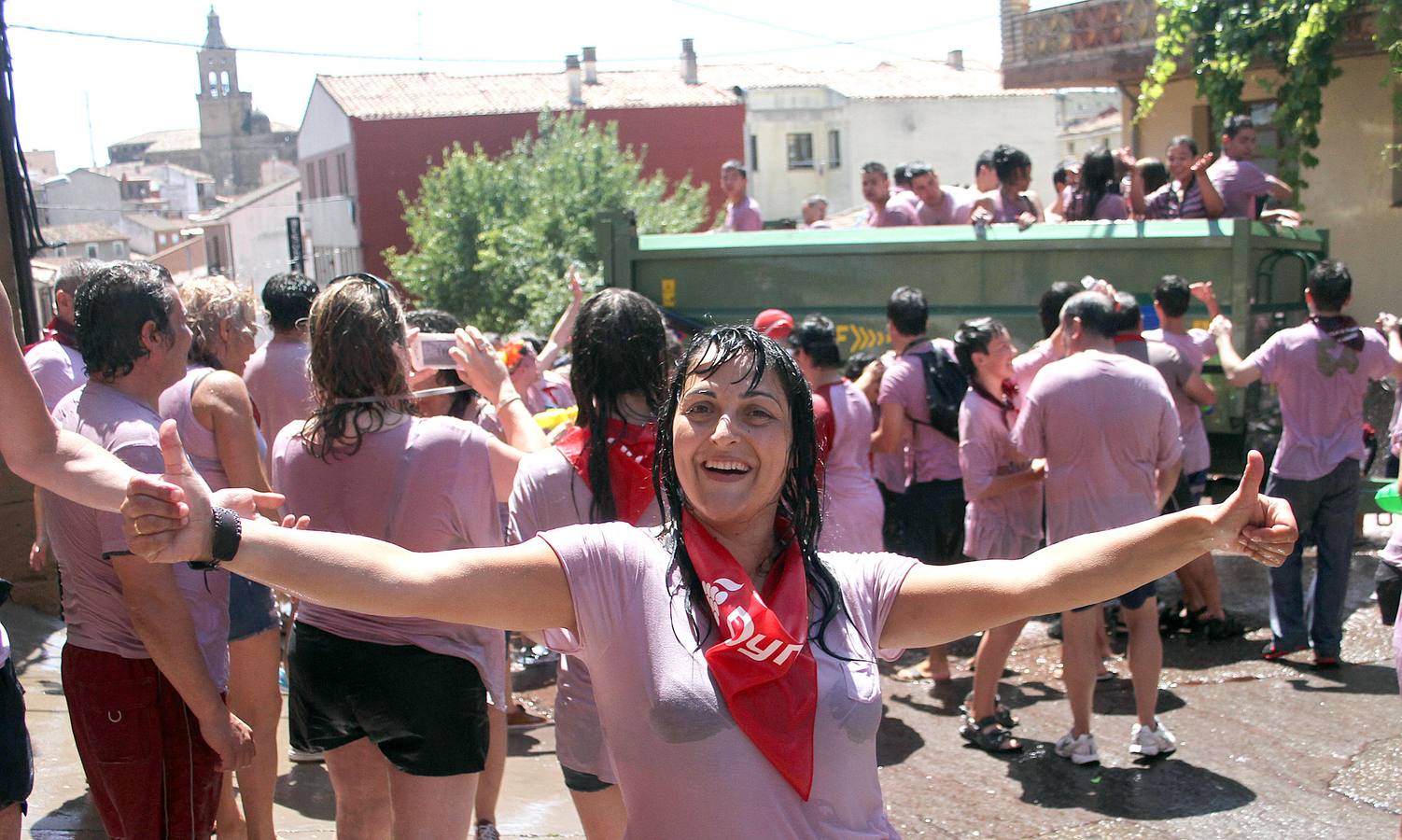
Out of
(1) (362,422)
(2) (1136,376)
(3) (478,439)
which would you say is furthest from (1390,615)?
(1) (362,422)

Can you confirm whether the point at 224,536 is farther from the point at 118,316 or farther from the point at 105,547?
the point at 118,316

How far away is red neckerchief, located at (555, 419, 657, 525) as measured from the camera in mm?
3469

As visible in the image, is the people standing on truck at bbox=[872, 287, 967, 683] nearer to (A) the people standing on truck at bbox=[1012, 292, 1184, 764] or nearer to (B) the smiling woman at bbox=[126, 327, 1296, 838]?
(A) the people standing on truck at bbox=[1012, 292, 1184, 764]

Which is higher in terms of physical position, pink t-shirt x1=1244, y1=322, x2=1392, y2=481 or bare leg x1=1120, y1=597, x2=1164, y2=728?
pink t-shirt x1=1244, y1=322, x2=1392, y2=481

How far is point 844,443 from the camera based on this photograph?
567 cm

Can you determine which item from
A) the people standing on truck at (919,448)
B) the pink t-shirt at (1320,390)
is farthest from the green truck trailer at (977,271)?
the people standing on truck at (919,448)

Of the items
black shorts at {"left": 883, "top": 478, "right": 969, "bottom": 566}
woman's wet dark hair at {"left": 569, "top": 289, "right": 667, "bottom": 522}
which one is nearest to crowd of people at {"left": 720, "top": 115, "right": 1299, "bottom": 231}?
black shorts at {"left": 883, "top": 478, "right": 969, "bottom": 566}

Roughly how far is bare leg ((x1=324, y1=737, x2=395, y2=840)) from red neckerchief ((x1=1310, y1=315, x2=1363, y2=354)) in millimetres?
5068

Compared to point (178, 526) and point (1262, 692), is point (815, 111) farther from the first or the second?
point (178, 526)

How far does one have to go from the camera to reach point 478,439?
11.3 ft

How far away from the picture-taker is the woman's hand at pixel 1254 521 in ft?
7.20

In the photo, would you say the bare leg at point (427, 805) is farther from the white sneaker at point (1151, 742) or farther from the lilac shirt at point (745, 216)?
the lilac shirt at point (745, 216)

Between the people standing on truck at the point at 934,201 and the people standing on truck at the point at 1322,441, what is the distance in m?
3.27

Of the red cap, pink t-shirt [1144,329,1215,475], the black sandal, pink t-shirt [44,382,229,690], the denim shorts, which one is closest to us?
pink t-shirt [44,382,229,690]
